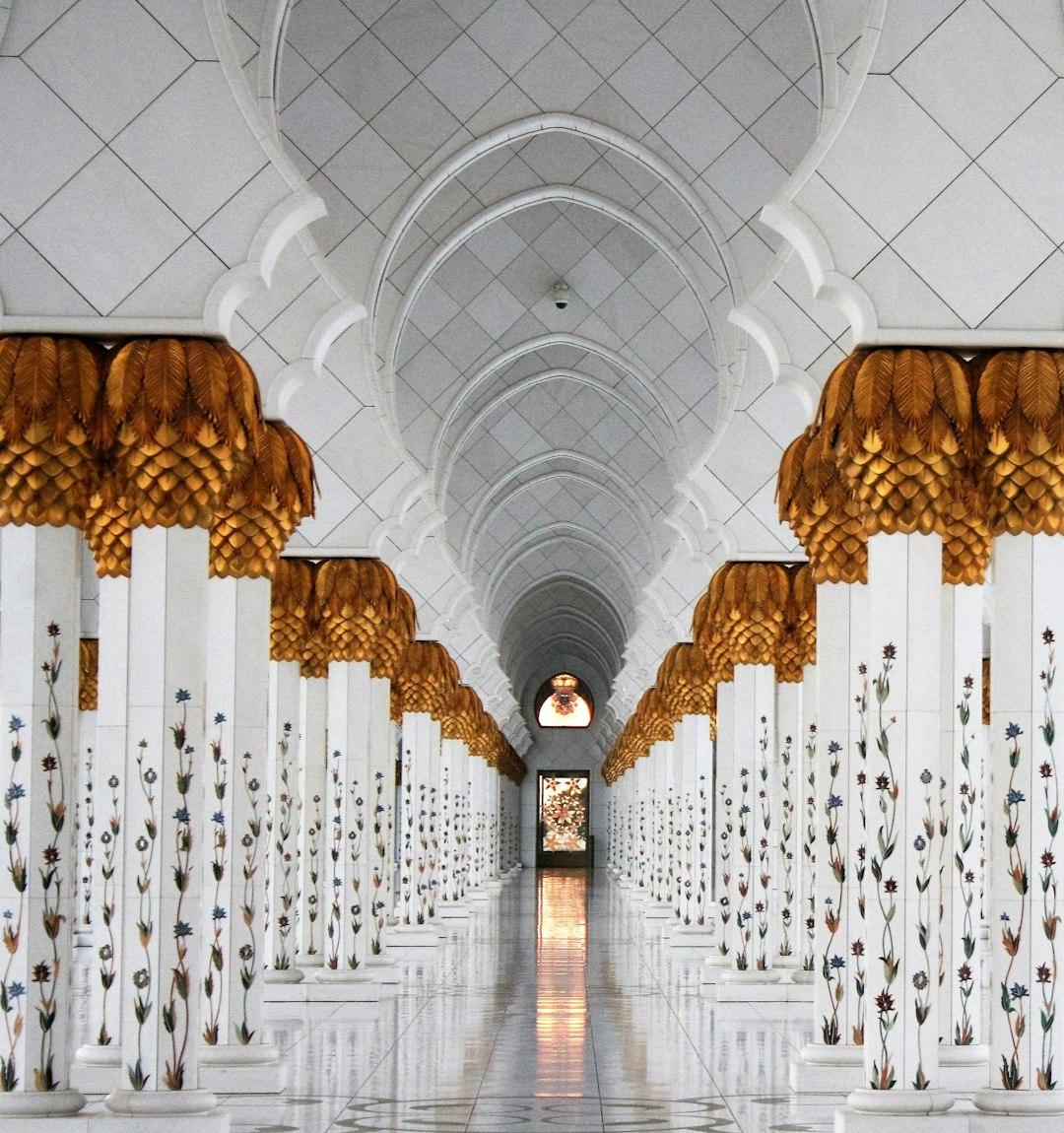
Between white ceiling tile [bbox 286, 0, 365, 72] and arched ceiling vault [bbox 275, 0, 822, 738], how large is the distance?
16mm

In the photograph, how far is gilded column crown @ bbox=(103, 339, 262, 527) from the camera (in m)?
7.67

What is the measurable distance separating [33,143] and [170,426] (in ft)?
4.49

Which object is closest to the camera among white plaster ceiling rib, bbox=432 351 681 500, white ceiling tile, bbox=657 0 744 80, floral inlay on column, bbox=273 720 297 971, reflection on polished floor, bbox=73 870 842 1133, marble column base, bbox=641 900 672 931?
reflection on polished floor, bbox=73 870 842 1133

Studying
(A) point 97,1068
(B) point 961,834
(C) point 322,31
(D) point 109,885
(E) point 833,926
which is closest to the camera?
(D) point 109,885

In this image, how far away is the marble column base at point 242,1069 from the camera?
9.80m

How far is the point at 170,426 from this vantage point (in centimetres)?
771

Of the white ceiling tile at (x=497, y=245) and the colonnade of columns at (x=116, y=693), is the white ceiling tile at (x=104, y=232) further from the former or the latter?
the white ceiling tile at (x=497, y=245)

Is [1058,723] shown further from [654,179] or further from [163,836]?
[654,179]

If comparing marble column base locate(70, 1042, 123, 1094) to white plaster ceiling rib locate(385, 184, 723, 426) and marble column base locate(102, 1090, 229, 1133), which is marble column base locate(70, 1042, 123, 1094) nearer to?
marble column base locate(102, 1090, 229, 1133)

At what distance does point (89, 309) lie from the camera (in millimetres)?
7734

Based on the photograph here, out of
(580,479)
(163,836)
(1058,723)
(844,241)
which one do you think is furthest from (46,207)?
(580,479)

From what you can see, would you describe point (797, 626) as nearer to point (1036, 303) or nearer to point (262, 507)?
point (262, 507)

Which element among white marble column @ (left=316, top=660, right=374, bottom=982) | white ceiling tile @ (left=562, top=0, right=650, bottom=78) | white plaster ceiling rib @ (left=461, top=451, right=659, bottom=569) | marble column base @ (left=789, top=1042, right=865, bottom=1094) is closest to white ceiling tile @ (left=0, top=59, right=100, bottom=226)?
marble column base @ (left=789, top=1042, right=865, bottom=1094)

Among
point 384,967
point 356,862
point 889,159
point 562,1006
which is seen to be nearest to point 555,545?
point 384,967
